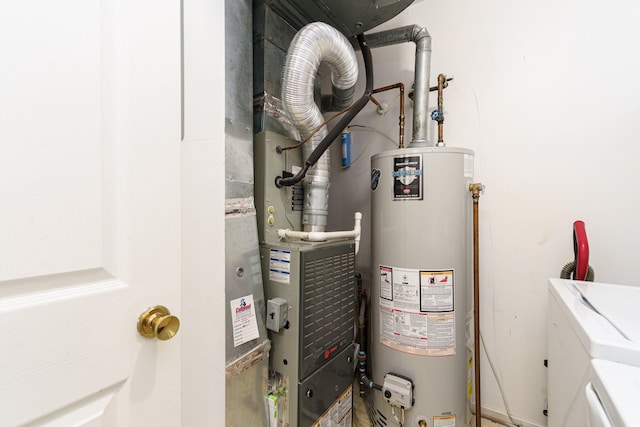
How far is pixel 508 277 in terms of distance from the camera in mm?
1276

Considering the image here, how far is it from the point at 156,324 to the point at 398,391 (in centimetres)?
100

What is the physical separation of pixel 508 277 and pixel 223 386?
4.50ft

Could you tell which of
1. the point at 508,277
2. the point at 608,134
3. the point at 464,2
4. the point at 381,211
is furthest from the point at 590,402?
the point at 464,2

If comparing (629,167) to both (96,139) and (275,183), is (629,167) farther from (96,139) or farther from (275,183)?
(96,139)

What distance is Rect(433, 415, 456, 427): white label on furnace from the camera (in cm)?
106

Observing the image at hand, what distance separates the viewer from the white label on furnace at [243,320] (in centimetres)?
86

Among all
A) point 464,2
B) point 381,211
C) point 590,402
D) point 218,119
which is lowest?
point 590,402

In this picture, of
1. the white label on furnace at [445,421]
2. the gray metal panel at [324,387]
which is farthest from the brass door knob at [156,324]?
the white label on furnace at [445,421]

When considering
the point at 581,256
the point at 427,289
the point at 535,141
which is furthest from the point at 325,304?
the point at 535,141

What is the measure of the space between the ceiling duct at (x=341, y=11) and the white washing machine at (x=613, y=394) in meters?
1.32

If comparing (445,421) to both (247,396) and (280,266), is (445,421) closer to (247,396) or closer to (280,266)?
(247,396)

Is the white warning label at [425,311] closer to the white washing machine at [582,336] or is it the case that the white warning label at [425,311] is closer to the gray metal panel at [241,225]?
the white washing machine at [582,336]

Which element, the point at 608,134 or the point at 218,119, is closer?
the point at 218,119

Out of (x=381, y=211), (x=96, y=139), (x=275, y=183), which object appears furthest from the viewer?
(x=381, y=211)
